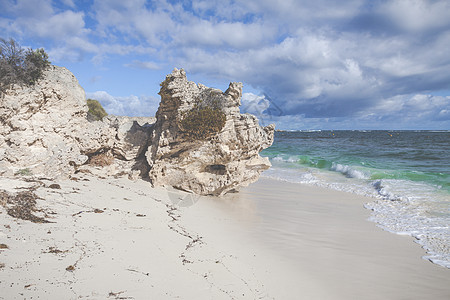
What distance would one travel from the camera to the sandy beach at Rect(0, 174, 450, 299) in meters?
3.34

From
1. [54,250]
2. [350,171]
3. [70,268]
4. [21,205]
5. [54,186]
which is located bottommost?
[350,171]

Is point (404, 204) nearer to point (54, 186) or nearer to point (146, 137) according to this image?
point (146, 137)

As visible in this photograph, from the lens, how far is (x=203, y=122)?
8.35 meters

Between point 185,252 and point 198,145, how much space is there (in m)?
4.44

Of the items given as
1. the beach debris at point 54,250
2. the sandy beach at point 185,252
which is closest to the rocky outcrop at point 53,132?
the sandy beach at point 185,252

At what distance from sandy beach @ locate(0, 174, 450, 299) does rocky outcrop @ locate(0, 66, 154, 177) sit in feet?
2.72

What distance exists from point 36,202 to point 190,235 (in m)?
2.94

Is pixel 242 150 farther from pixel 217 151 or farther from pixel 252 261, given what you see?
pixel 252 261

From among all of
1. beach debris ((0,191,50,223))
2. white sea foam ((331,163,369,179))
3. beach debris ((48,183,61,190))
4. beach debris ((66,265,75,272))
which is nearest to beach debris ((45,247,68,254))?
beach debris ((66,265,75,272))

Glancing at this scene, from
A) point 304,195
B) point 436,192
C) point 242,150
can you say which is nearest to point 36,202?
point 242,150

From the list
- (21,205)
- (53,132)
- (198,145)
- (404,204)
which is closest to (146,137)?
(198,145)

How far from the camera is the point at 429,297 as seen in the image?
4.31 metres

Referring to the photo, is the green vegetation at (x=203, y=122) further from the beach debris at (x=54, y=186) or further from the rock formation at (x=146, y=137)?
the beach debris at (x=54, y=186)

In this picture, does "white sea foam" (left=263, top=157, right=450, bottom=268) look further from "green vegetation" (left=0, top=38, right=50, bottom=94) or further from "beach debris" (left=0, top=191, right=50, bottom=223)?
"green vegetation" (left=0, top=38, right=50, bottom=94)
